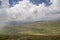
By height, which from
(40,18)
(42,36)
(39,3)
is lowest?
(42,36)

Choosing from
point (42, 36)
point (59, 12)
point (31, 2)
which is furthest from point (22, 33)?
point (59, 12)

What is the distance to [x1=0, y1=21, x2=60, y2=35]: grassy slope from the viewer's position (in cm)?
285

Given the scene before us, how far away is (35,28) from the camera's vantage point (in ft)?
9.43

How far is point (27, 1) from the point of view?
2.88 meters

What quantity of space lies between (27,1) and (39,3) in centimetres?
22

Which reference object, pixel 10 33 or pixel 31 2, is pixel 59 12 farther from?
pixel 10 33

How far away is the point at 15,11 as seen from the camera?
290cm

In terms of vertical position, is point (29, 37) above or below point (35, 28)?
below

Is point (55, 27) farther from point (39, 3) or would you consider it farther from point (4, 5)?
point (4, 5)

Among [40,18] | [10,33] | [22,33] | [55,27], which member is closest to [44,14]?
[40,18]

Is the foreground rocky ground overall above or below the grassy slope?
below

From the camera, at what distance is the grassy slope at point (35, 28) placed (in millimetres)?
2848

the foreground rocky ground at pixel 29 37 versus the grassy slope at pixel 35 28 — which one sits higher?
the grassy slope at pixel 35 28

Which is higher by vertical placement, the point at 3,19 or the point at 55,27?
the point at 3,19
